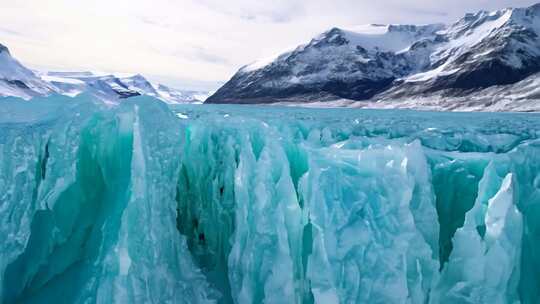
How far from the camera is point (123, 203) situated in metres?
7.24

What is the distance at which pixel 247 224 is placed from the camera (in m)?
7.79

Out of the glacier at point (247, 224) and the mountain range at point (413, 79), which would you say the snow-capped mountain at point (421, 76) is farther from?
the glacier at point (247, 224)

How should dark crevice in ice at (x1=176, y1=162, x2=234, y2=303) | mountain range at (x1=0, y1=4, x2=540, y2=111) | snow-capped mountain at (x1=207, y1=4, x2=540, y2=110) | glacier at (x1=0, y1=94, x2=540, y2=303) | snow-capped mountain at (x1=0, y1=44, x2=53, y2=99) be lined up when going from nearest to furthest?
glacier at (x1=0, y1=94, x2=540, y2=303) → dark crevice in ice at (x1=176, y1=162, x2=234, y2=303) → mountain range at (x1=0, y1=4, x2=540, y2=111) → snow-capped mountain at (x1=207, y1=4, x2=540, y2=110) → snow-capped mountain at (x1=0, y1=44, x2=53, y2=99)

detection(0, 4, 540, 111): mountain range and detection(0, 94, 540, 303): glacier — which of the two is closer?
detection(0, 94, 540, 303): glacier

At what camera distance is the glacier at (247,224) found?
6.91 meters

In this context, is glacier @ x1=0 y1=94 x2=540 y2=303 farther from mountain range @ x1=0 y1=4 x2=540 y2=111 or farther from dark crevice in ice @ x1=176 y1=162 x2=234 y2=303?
mountain range @ x1=0 y1=4 x2=540 y2=111

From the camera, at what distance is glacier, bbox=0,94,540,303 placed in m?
6.91

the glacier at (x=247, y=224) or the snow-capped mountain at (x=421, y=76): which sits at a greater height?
the snow-capped mountain at (x=421, y=76)

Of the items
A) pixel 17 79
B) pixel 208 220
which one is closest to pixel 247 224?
pixel 208 220

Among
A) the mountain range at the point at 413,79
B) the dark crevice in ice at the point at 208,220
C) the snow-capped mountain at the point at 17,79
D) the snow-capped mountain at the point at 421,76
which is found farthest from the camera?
the snow-capped mountain at the point at 17,79

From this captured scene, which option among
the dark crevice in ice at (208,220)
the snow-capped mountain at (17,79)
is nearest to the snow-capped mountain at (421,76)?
the snow-capped mountain at (17,79)

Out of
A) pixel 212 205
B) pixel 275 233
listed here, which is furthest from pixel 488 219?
pixel 212 205

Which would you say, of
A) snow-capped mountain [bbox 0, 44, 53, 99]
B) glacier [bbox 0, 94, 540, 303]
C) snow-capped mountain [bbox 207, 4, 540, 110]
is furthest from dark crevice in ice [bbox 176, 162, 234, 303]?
snow-capped mountain [bbox 0, 44, 53, 99]

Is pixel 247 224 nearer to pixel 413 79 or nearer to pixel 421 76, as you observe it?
pixel 413 79
